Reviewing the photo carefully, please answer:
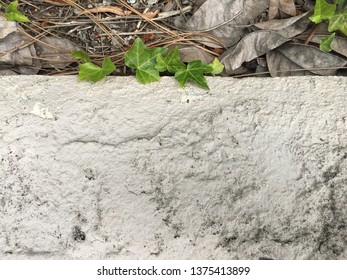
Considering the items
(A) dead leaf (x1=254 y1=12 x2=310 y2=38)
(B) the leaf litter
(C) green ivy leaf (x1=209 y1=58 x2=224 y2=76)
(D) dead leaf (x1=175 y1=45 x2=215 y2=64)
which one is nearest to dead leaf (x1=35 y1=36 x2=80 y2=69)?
(B) the leaf litter

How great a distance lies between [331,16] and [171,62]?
0.56 m

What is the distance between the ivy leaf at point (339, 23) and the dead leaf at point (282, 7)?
0.48ft

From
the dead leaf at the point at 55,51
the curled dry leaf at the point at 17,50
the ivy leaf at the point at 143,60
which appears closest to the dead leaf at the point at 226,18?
the ivy leaf at the point at 143,60

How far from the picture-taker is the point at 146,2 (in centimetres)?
170

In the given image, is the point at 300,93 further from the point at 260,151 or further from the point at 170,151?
the point at 170,151

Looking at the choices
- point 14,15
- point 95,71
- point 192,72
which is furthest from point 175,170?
point 14,15

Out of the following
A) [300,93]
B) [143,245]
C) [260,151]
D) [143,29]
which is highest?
[143,29]

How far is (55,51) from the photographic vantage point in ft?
5.36

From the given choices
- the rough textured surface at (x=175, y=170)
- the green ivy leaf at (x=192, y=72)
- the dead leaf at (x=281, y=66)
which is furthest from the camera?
the dead leaf at (x=281, y=66)

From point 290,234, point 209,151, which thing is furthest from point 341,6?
point 290,234

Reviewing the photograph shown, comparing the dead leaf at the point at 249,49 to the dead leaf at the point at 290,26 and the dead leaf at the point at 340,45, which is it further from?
the dead leaf at the point at 340,45

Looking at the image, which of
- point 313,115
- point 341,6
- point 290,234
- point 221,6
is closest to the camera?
point 290,234

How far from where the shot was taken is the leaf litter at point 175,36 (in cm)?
156

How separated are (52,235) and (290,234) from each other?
0.69m
